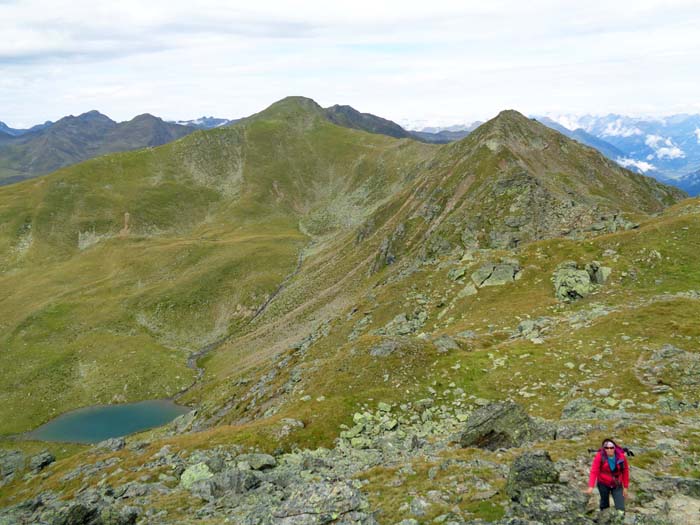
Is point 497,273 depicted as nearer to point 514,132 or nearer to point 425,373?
point 425,373

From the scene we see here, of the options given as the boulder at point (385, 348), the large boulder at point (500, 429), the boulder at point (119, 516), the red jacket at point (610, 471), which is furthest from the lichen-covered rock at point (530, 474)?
the boulder at point (385, 348)

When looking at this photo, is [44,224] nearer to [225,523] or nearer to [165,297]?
[165,297]

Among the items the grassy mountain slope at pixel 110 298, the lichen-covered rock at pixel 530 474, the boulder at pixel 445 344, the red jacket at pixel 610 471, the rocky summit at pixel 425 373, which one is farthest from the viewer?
the grassy mountain slope at pixel 110 298

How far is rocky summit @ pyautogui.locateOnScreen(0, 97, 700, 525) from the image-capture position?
68.6 ft

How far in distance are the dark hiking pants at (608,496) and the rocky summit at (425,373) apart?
1.81 ft

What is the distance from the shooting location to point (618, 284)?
4866 centimetres

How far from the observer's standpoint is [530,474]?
703 inches

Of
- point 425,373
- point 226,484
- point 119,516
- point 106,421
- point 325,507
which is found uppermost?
point 325,507

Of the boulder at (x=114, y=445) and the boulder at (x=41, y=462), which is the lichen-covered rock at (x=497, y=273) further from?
the boulder at (x=41, y=462)

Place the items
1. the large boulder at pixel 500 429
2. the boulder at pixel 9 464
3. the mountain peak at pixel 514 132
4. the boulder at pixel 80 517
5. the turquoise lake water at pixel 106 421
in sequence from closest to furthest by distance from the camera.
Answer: the boulder at pixel 80 517 < the large boulder at pixel 500 429 < the boulder at pixel 9 464 < the turquoise lake water at pixel 106 421 < the mountain peak at pixel 514 132

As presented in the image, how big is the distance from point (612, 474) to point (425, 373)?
24.8m

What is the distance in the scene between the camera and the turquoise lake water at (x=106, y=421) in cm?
8800

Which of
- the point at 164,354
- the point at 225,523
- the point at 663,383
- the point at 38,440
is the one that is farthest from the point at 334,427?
the point at 164,354

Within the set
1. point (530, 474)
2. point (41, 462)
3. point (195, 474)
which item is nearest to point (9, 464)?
point (41, 462)
